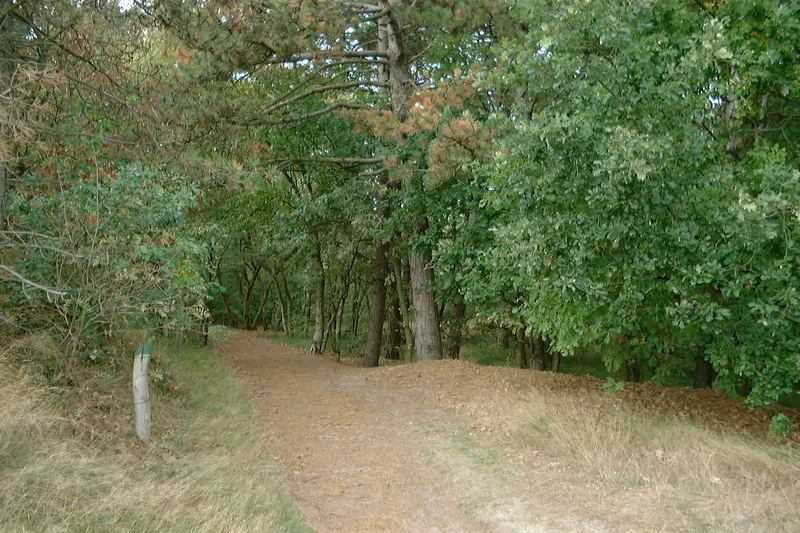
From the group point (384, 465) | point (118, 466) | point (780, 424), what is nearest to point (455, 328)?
point (384, 465)

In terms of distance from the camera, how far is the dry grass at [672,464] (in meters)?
5.00

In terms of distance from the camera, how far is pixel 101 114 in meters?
8.70

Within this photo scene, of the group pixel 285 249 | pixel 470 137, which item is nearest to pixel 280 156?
pixel 285 249

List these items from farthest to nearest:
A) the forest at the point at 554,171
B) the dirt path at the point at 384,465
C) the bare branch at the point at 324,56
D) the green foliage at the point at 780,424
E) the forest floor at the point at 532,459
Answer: the bare branch at the point at 324,56, the green foliage at the point at 780,424, the forest at the point at 554,171, the dirt path at the point at 384,465, the forest floor at the point at 532,459

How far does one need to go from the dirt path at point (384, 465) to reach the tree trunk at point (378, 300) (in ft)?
17.1

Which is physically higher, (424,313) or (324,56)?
(324,56)

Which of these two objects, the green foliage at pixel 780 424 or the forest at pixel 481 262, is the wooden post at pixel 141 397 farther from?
the green foliage at pixel 780 424

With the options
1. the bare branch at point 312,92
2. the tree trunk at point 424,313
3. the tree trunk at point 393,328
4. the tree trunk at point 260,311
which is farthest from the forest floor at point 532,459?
the tree trunk at point 260,311

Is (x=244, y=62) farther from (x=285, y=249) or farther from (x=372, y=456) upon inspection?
(x=372, y=456)

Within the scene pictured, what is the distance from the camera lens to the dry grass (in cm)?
500

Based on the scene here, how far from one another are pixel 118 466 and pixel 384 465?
2754 millimetres

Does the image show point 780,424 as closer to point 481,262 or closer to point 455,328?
point 481,262

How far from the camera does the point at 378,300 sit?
16891 millimetres

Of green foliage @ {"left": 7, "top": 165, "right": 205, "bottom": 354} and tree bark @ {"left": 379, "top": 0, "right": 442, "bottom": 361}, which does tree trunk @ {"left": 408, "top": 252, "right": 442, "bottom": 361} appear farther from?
green foliage @ {"left": 7, "top": 165, "right": 205, "bottom": 354}
